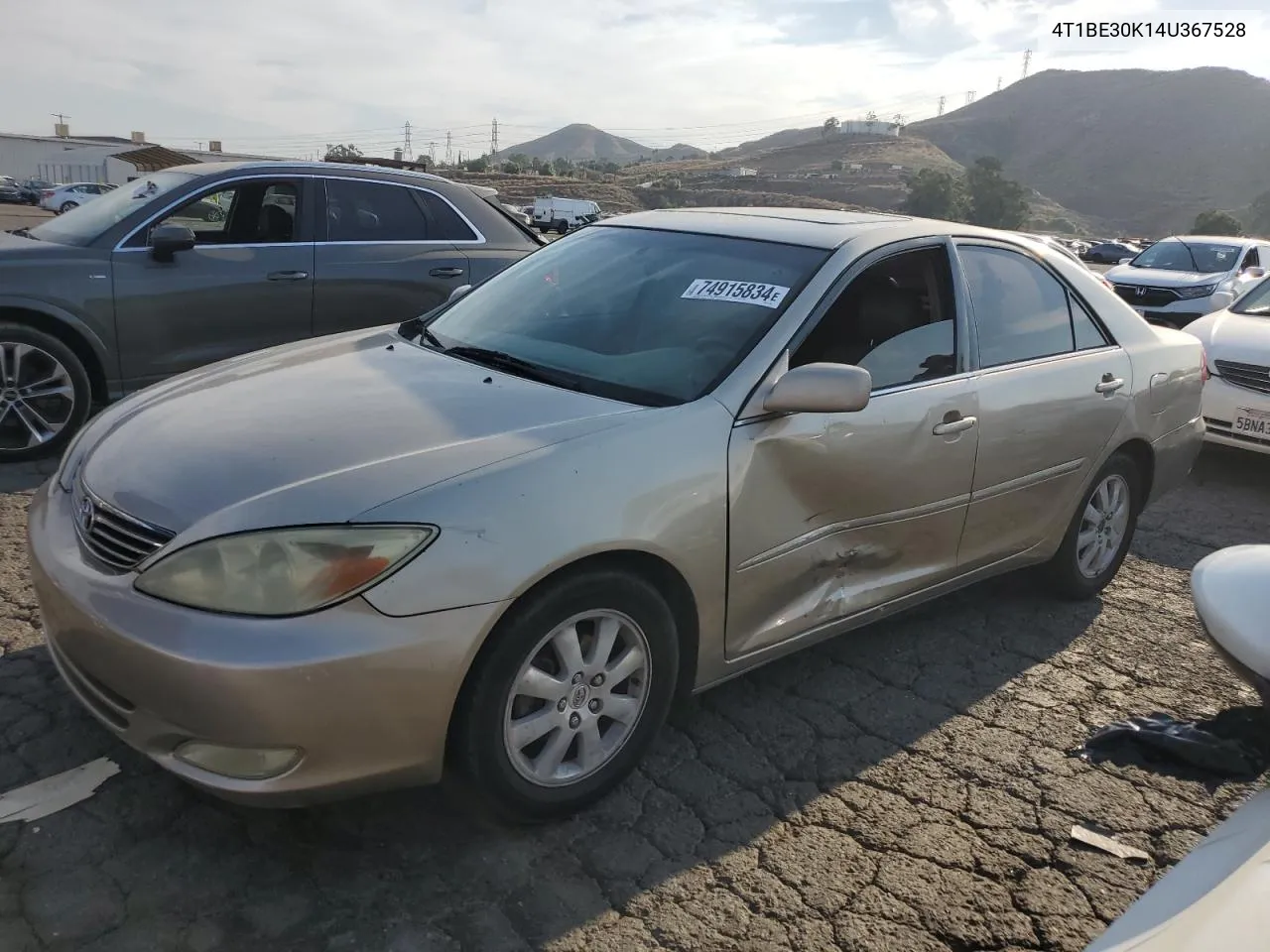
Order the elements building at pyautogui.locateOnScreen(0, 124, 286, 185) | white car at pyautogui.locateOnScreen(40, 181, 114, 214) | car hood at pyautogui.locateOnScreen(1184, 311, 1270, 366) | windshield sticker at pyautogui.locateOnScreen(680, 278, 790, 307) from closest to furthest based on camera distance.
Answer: windshield sticker at pyautogui.locateOnScreen(680, 278, 790, 307), car hood at pyautogui.locateOnScreen(1184, 311, 1270, 366), white car at pyautogui.locateOnScreen(40, 181, 114, 214), building at pyautogui.locateOnScreen(0, 124, 286, 185)

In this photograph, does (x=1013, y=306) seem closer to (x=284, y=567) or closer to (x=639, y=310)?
(x=639, y=310)

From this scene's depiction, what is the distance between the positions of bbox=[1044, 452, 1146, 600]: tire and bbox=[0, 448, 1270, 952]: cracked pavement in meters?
0.73

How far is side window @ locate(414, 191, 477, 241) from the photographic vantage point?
668cm

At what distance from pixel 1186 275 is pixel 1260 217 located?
3241 inches

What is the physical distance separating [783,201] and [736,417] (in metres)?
61.0

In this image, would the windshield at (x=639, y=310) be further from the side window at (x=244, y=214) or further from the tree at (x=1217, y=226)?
the tree at (x=1217, y=226)

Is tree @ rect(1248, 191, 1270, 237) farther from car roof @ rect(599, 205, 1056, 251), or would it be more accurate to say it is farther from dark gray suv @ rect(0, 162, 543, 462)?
car roof @ rect(599, 205, 1056, 251)

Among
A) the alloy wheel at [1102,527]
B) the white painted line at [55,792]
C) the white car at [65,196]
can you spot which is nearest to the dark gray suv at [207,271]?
the white painted line at [55,792]

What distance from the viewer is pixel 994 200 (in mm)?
63969

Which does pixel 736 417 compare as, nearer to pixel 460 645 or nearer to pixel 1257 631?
pixel 460 645

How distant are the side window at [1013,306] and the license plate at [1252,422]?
3478 millimetres

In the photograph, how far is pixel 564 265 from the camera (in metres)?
3.86

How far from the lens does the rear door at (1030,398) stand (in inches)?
147

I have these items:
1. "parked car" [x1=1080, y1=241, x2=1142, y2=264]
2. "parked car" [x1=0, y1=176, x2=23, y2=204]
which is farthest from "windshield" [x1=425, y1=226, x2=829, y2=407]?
"parked car" [x1=0, y1=176, x2=23, y2=204]
